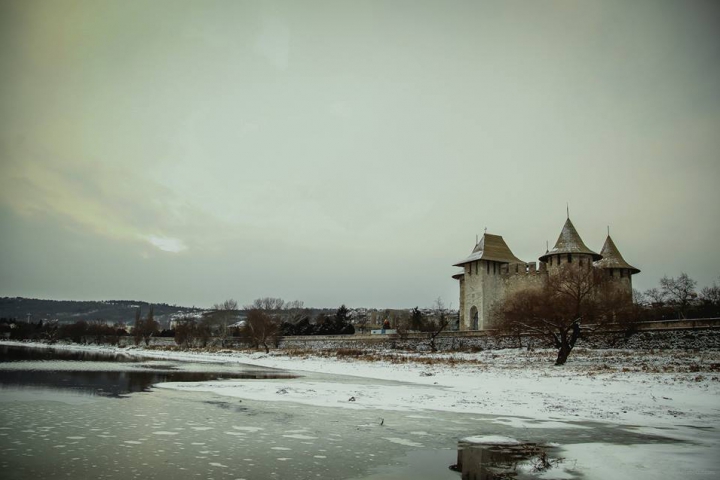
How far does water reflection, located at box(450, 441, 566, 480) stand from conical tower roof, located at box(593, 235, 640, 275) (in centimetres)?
4332

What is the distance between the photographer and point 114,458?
22.4ft

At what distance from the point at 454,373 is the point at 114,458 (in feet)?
61.1

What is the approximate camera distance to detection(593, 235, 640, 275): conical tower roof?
47719 mm

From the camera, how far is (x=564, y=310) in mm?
27719

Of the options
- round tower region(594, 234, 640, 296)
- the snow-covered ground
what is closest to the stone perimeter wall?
the snow-covered ground

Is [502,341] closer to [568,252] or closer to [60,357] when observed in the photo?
[568,252]

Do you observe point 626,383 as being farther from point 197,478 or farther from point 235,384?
point 197,478

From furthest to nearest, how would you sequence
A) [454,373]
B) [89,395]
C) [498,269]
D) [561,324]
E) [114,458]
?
[498,269] → [561,324] → [454,373] → [89,395] → [114,458]

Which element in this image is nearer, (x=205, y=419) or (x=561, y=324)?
(x=205, y=419)

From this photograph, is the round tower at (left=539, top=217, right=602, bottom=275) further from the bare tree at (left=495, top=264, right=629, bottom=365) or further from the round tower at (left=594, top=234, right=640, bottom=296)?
the bare tree at (left=495, top=264, right=629, bottom=365)

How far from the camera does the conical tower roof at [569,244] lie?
47750 mm

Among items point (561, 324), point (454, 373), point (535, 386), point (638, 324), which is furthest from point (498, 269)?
point (535, 386)

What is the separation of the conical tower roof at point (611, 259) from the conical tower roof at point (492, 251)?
789 centimetres

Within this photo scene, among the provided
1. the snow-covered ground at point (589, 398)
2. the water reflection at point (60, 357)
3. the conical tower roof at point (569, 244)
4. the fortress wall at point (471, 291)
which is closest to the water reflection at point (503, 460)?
the snow-covered ground at point (589, 398)
